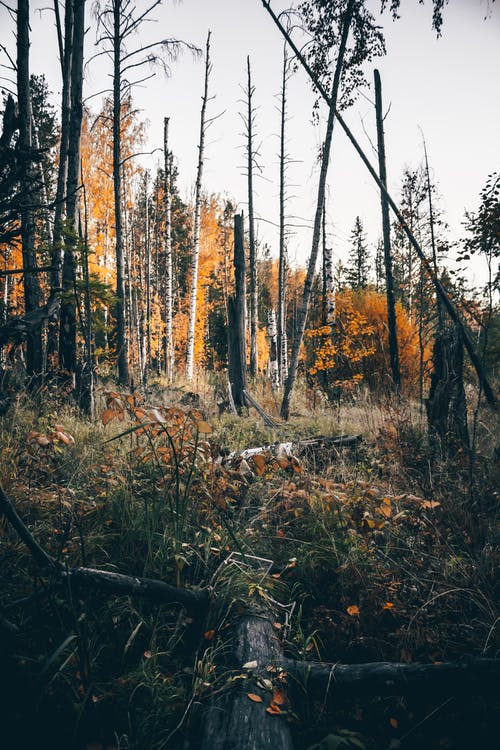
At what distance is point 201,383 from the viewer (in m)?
11.4

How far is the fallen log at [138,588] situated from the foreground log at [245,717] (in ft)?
0.91

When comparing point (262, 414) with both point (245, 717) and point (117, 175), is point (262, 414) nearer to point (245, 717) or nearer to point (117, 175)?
point (245, 717)

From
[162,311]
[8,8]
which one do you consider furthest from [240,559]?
[162,311]

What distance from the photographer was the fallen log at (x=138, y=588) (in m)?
1.53

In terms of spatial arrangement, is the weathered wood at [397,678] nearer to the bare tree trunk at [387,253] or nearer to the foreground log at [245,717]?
the foreground log at [245,717]

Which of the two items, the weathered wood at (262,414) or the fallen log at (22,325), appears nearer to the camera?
the fallen log at (22,325)

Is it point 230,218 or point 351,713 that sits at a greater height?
point 230,218

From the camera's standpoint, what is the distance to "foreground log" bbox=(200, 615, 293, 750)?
1309 mm

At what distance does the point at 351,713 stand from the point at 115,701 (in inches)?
40.1

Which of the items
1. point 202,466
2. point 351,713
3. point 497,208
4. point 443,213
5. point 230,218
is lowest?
point 351,713

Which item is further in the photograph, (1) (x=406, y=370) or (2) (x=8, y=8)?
(1) (x=406, y=370)

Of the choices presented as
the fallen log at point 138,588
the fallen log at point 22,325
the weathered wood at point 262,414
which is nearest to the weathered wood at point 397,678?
the fallen log at point 138,588

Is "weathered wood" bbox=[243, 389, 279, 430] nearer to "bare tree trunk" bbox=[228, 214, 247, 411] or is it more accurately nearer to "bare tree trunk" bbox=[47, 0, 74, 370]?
"bare tree trunk" bbox=[228, 214, 247, 411]

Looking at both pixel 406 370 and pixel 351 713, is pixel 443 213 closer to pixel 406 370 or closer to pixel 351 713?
pixel 406 370
